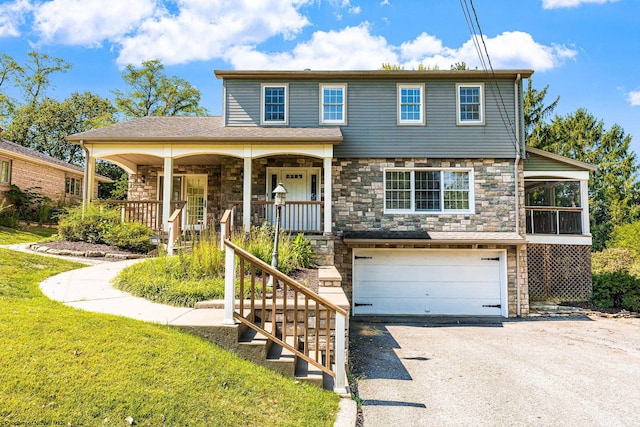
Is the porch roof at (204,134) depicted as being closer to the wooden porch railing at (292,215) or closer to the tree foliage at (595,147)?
the wooden porch railing at (292,215)

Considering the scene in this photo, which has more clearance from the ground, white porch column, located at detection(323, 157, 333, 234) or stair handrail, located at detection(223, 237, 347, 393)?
white porch column, located at detection(323, 157, 333, 234)

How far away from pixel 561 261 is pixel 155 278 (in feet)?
38.6

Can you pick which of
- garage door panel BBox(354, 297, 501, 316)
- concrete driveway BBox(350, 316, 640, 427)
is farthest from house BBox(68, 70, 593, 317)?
concrete driveway BBox(350, 316, 640, 427)

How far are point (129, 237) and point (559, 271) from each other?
13.0 m

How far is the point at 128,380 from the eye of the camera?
3289mm

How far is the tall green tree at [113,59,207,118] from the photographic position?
26109 mm

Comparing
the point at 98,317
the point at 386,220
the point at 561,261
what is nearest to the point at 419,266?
the point at 386,220

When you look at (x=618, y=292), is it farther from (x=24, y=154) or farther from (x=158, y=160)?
(x=24, y=154)

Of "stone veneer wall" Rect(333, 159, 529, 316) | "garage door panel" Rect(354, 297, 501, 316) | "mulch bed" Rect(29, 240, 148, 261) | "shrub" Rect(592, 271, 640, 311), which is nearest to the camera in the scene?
"mulch bed" Rect(29, 240, 148, 261)

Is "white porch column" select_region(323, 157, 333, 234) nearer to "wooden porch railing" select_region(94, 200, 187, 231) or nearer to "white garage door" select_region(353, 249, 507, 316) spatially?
"white garage door" select_region(353, 249, 507, 316)

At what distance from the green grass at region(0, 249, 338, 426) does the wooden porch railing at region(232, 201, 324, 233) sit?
669 cm

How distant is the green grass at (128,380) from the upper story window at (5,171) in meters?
15.9

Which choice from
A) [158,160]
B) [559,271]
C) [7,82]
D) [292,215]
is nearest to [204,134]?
[158,160]

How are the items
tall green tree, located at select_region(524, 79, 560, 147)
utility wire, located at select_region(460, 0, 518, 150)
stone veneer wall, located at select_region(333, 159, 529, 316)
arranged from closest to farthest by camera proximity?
utility wire, located at select_region(460, 0, 518, 150), stone veneer wall, located at select_region(333, 159, 529, 316), tall green tree, located at select_region(524, 79, 560, 147)
